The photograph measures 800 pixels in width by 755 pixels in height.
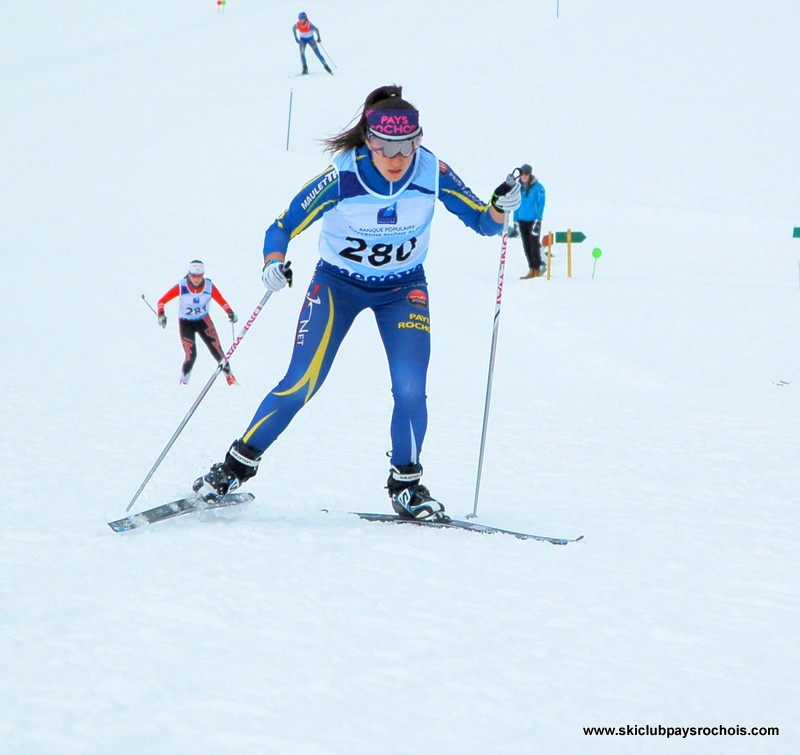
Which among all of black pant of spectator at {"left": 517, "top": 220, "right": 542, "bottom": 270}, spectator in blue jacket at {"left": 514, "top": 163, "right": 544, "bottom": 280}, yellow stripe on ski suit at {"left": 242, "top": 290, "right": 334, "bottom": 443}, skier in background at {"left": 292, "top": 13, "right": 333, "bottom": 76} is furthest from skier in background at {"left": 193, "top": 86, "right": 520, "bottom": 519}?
skier in background at {"left": 292, "top": 13, "right": 333, "bottom": 76}

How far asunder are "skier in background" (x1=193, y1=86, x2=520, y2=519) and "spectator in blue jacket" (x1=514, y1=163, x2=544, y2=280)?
977cm

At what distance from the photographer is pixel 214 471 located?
4.33 m

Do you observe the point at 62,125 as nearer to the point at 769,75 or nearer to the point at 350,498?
the point at 769,75

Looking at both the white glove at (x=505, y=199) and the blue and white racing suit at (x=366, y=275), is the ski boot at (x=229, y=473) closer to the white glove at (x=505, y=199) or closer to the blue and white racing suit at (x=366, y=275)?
the blue and white racing suit at (x=366, y=275)

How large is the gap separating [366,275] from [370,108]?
0.71m

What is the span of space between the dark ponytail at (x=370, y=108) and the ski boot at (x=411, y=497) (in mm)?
1430

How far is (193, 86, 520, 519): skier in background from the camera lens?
4.17m

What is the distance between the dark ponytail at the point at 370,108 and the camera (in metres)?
Answer: 4.11

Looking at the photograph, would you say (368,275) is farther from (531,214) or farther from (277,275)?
(531,214)

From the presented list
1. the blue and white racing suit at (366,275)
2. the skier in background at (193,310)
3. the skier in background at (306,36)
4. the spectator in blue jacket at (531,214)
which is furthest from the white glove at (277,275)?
the skier in background at (306,36)

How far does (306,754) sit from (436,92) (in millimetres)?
23553

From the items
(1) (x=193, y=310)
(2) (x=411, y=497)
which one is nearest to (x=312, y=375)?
(2) (x=411, y=497)

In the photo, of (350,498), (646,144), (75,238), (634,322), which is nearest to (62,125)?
(75,238)

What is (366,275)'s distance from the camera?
14.2ft
